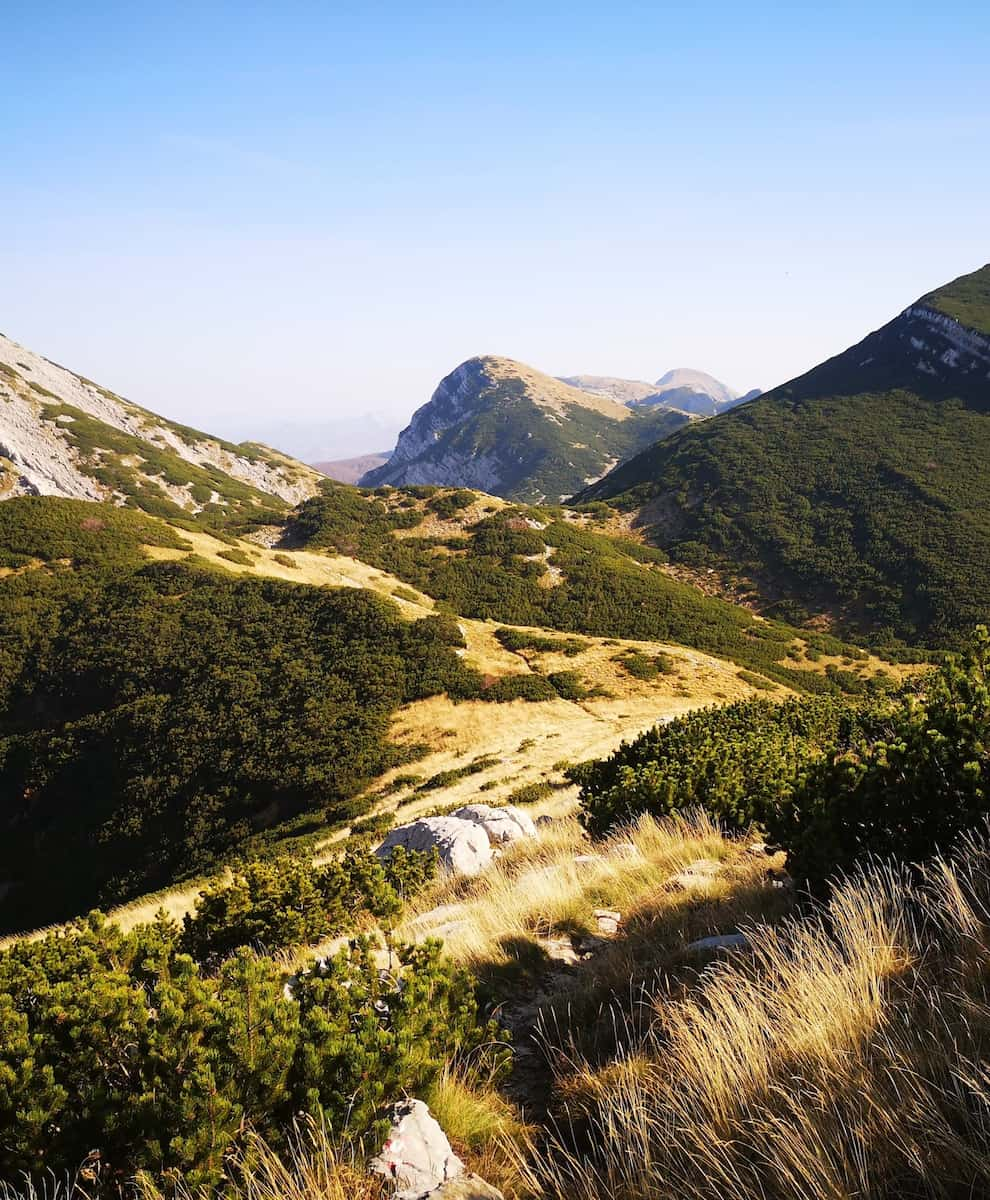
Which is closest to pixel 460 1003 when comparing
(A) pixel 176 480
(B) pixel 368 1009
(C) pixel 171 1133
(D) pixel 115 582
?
(B) pixel 368 1009

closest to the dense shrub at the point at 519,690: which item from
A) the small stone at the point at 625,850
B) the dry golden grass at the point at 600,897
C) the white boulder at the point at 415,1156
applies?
the dry golden grass at the point at 600,897

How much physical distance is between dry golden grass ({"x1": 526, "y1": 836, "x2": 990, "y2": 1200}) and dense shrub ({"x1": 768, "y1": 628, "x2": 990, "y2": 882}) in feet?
1.80

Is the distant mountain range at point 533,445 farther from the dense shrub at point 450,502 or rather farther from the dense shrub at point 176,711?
the dense shrub at point 176,711

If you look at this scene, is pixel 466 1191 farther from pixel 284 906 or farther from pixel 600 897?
pixel 284 906

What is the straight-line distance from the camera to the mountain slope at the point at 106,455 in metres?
72.2

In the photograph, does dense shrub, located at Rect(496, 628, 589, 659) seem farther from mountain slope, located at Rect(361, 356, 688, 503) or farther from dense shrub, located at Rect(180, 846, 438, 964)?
mountain slope, located at Rect(361, 356, 688, 503)

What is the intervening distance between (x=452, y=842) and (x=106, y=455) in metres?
87.3

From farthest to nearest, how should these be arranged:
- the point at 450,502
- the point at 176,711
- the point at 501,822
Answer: the point at 450,502, the point at 176,711, the point at 501,822

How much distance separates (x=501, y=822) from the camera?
1430 centimetres

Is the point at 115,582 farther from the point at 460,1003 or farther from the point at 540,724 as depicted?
the point at 460,1003

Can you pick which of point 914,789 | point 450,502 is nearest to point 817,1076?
point 914,789

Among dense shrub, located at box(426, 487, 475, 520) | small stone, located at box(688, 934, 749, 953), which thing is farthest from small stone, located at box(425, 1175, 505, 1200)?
dense shrub, located at box(426, 487, 475, 520)

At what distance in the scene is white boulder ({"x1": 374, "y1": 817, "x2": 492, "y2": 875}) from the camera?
12164 millimetres

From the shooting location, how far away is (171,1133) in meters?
3.16
